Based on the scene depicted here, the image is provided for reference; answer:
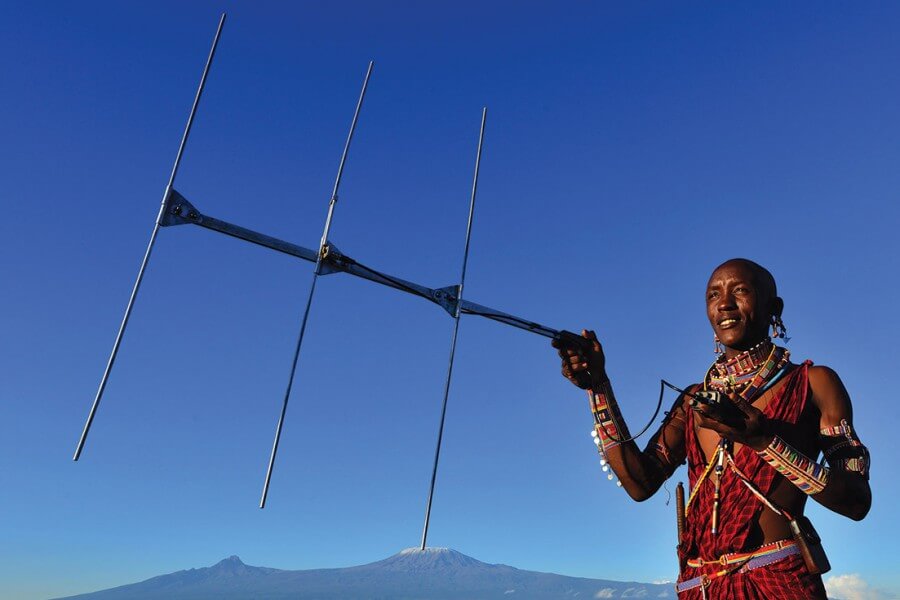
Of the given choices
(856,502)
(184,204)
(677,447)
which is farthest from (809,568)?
(184,204)

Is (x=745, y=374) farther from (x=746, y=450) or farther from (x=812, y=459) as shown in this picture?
(x=812, y=459)

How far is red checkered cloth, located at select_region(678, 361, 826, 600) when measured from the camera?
4.29 meters

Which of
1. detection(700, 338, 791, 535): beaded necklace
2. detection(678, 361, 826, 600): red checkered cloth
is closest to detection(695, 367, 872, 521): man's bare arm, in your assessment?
detection(678, 361, 826, 600): red checkered cloth

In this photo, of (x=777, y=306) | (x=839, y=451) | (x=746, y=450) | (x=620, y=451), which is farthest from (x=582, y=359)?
(x=839, y=451)

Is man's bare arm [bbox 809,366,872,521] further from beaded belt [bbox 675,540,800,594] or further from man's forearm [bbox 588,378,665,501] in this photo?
man's forearm [bbox 588,378,665,501]

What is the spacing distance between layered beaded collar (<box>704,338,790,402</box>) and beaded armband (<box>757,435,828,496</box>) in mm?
876

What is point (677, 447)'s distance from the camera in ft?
18.2

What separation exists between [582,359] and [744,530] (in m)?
1.60

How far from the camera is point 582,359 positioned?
211 inches

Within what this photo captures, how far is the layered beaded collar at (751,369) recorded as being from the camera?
5.08 m

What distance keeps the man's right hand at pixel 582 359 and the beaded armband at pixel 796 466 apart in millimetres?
1473

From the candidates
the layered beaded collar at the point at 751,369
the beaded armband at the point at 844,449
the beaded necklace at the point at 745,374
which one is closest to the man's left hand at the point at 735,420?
the beaded armband at the point at 844,449

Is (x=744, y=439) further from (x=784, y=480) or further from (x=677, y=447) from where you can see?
(x=677, y=447)

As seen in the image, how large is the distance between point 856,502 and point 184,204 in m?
4.50
